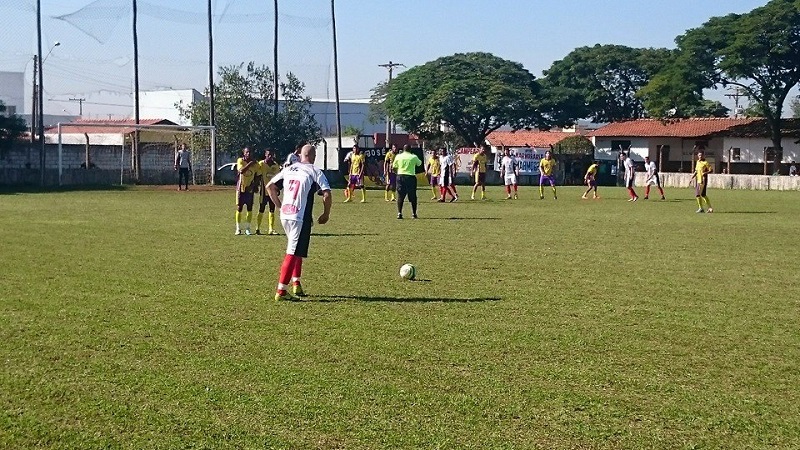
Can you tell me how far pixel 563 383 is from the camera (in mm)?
6832

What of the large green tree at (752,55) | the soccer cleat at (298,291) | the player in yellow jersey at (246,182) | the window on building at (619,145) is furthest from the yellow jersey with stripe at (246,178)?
the window on building at (619,145)

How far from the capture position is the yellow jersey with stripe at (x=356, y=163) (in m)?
30.3

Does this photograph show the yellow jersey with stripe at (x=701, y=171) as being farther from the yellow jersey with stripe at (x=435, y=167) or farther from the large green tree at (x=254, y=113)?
the large green tree at (x=254, y=113)

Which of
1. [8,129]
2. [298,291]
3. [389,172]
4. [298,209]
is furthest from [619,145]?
[298,291]

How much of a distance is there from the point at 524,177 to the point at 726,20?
17.3m

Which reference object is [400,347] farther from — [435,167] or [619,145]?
[619,145]

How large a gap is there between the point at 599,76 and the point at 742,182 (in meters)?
30.8

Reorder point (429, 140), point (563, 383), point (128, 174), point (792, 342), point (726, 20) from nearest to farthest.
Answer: point (563, 383) → point (792, 342) → point (128, 174) → point (726, 20) → point (429, 140)

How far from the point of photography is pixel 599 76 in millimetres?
78750

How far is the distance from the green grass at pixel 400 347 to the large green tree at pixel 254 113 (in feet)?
115

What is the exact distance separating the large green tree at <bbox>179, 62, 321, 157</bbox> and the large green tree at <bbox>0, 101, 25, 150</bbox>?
411 inches

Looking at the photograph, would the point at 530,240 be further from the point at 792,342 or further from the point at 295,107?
the point at 295,107

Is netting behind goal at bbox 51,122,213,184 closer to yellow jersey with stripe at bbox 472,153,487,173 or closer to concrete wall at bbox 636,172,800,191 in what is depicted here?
yellow jersey with stripe at bbox 472,153,487,173

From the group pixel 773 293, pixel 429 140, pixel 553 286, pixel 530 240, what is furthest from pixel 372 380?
pixel 429 140
